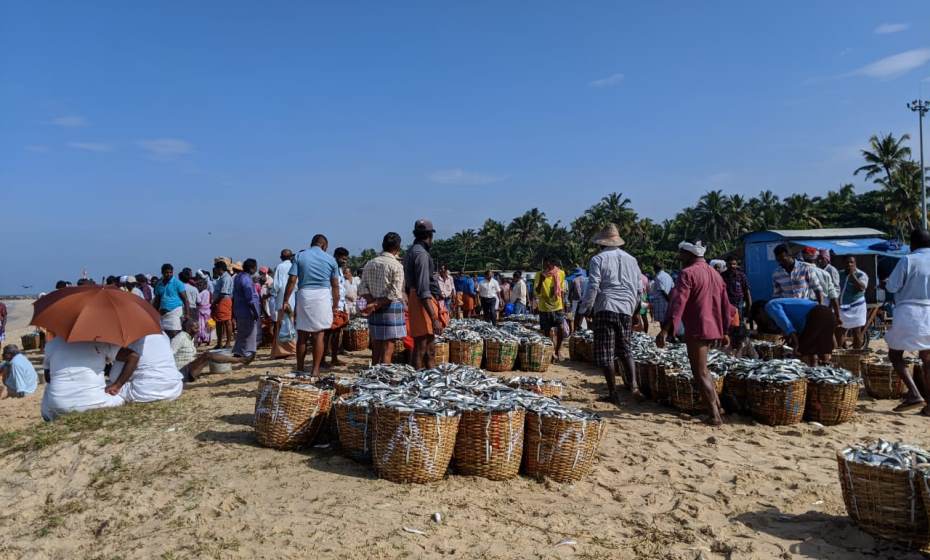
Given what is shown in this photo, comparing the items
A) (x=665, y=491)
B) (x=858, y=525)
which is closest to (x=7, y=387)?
(x=665, y=491)

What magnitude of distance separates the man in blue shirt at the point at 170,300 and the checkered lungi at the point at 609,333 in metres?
7.70

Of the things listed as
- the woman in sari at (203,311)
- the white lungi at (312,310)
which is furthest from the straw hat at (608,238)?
the woman in sari at (203,311)

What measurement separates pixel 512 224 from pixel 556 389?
65.7 metres

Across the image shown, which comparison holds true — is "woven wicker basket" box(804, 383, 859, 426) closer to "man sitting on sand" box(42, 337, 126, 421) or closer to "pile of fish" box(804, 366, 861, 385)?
"pile of fish" box(804, 366, 861, 385)

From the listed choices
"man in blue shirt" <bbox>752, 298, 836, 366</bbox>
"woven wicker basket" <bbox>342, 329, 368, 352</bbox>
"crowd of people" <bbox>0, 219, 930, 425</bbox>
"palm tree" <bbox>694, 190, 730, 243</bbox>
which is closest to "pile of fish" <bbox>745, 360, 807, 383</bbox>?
"crowd of people" <bbox>0, 219, 930, 425</bbox>

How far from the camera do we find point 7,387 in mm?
9414

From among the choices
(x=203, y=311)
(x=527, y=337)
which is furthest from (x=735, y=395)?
(x=203, y=311)

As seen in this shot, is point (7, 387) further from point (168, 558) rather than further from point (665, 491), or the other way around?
point (665, 491)

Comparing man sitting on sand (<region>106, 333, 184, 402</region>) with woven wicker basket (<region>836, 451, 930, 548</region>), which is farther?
man sitting on sand (<region>106, 333, 184, 402</region>)

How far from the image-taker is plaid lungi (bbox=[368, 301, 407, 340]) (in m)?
7.68

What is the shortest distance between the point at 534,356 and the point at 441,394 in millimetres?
4948

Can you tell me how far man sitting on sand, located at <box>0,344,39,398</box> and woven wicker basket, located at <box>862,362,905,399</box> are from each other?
12633 mm

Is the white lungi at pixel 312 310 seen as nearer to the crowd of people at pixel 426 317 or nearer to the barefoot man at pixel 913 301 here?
the crowd of people at pixel 426 317

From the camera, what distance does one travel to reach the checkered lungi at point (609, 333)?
7.51 meters
